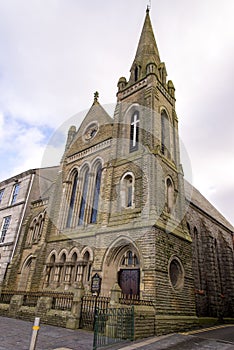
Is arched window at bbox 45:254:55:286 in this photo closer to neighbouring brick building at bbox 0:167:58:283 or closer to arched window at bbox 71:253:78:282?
arched window at bbox 71:253:78:282

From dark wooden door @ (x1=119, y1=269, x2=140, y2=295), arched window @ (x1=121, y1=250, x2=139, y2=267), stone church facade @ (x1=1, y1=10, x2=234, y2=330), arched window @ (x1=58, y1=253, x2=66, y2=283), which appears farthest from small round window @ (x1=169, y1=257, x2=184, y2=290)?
arched window @ (x1=58, y1=253, x2=66, y2=283)

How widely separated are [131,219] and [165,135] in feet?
23.7

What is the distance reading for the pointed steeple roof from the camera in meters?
20.0

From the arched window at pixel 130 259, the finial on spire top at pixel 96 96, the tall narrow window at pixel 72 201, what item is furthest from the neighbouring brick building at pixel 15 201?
the arched window at pixel 130 259

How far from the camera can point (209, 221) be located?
968 inches

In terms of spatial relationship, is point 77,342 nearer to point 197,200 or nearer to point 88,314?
point 88,314

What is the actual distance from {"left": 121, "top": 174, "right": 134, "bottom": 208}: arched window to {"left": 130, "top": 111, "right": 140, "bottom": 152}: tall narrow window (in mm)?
2143

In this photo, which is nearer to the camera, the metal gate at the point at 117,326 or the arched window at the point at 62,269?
the metal gate at the point at 117,326

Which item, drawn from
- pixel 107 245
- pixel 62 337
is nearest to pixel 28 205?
pixel 107 245

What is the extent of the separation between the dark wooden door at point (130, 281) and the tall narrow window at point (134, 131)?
7352 mm

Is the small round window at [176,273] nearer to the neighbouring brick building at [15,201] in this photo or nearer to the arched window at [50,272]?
the arched window at [50,272]

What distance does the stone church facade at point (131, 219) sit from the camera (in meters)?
12.1

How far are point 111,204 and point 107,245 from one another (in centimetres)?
262

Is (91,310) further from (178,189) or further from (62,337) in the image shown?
(178,189)
